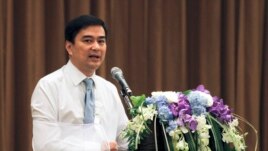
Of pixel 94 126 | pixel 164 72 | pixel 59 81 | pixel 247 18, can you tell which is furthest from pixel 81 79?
pixel 247 18

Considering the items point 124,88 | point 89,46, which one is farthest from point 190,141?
point 89,46

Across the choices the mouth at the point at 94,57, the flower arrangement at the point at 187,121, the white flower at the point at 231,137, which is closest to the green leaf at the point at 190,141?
the flower arrangement at the point at 187,121

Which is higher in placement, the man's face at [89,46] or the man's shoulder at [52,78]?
the man's face at [89,46]

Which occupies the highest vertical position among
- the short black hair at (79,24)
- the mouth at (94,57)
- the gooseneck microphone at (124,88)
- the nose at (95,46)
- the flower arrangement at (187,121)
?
the short black hair at (79,24)

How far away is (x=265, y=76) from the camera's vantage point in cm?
421

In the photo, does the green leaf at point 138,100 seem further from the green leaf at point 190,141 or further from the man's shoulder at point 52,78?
the man's shoulder at point 52,78

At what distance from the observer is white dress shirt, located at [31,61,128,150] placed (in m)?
2.18

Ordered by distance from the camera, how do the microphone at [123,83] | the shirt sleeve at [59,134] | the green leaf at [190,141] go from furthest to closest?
the shirt sleeve at [59,134]
the microphone at [123,83]
the green leaf at [190,141]

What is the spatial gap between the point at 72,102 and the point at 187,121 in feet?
2.49

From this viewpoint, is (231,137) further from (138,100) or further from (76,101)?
(76,101)

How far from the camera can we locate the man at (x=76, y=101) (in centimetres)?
212

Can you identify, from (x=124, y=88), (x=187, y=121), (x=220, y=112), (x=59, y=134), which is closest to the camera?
(x=187, y=121)

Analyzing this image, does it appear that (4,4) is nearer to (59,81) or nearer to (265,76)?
(59,81)

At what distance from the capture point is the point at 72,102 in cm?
227
